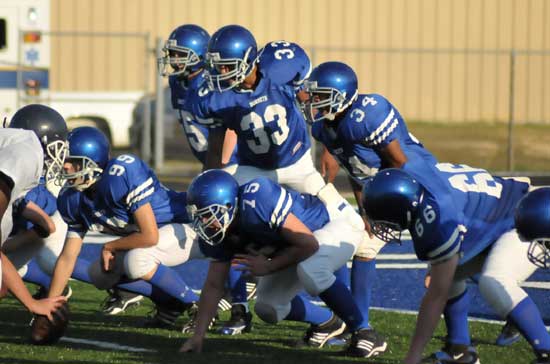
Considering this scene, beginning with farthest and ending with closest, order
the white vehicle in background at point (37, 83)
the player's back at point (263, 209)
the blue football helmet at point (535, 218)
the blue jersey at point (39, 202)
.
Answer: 1. the white vehicle in background at point (37, 83)
2. the blue jersey at point (39, 202)
3. the player's back at point (263, 209)
4. the blue football helmet at point (535, 218)

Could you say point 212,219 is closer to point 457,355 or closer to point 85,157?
point 85,157

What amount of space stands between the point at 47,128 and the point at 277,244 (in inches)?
48.0

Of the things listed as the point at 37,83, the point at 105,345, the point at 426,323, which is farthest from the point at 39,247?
the point at 37,83

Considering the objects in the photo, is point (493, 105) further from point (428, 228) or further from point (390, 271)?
point (428, 228)

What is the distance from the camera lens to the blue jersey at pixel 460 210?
16.2 feet

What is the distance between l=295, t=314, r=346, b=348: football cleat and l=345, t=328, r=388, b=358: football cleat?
27 cm

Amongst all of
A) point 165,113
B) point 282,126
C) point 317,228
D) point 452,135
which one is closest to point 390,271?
point 282,126

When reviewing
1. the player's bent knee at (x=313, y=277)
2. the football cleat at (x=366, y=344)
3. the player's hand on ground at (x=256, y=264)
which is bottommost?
the football cleat at (x=366, y=344)

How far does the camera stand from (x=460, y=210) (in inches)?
212

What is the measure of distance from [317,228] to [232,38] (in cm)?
129

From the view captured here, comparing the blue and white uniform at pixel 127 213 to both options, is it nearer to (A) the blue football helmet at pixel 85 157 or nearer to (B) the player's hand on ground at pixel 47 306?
(A) the blue football helmet at pixel 85 157

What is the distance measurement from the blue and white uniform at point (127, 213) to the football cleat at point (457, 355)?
1.66m

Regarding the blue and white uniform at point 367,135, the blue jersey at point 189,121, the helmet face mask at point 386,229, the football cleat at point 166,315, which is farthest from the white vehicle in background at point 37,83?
the helmet face mask at point 386,229

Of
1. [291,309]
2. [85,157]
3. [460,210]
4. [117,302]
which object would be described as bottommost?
[117,302]
